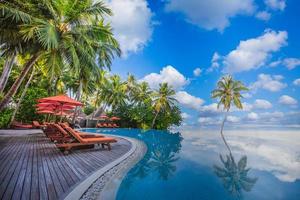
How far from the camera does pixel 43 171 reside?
16.1 feet

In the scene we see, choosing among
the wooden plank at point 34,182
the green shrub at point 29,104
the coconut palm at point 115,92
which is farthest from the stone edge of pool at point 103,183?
the coconut palm at point 115,92

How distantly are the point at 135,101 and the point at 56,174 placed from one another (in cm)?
3331

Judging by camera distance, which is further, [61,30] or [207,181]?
[61,30]

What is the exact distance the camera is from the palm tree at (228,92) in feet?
105

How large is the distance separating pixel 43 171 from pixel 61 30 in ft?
21.8

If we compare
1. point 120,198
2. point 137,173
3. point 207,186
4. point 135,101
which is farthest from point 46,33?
point 135,101

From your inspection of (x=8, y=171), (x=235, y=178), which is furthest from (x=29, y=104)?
(x=235, y=178)

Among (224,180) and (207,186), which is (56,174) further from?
(224,180)

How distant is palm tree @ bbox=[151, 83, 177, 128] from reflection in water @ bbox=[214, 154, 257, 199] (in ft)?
78.0

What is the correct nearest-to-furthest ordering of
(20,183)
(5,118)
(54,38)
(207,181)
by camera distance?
1. (20,183)
2. (207,181)
3. (54,38)
4. (5,118)

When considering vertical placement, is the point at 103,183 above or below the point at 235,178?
above

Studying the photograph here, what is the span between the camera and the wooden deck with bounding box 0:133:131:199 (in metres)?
3.69

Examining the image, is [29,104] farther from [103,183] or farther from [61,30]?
[103,183]

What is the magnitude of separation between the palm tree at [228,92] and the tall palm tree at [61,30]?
26.4m
